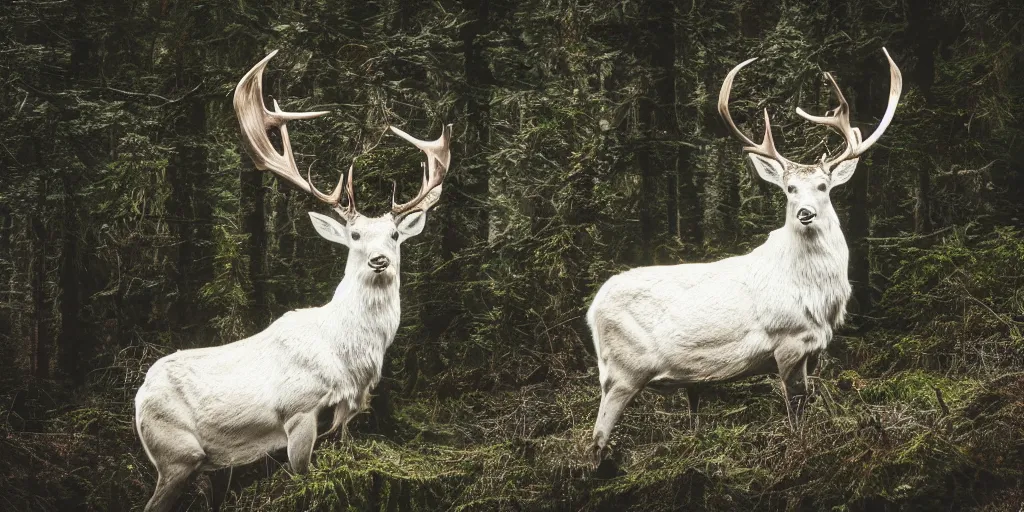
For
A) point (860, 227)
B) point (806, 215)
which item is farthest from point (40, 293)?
point (860, 227)

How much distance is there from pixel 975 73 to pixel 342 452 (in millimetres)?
6825

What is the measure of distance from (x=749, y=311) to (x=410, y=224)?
2323 mm

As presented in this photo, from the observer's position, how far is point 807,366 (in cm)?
756

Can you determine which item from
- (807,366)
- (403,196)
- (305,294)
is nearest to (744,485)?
(807,366)

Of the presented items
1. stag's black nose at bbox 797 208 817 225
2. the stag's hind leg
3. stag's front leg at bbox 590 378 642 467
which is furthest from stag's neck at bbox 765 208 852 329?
the stag's hind leg

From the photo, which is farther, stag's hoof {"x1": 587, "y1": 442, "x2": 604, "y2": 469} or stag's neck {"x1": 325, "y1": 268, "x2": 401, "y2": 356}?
stag's hoof {"x1": 587, "y1": 442, "x2": 604, "y2": 469}

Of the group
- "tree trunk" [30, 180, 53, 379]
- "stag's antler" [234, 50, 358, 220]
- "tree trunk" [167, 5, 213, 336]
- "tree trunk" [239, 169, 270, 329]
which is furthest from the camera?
"tree trunk" [167, 5, 213, 336]

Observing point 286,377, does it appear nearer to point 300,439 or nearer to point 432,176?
Answer: point 300,439

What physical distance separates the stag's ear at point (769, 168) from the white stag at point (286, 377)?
230cm

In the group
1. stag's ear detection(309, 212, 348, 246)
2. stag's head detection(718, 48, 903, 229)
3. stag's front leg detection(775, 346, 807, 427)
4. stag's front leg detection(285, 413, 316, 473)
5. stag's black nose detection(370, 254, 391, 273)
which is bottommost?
stag's front leg detection(285, 413, 316, 473)

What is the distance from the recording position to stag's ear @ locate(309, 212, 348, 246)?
765cm

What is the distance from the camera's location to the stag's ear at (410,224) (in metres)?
7.69

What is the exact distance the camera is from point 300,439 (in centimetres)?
733

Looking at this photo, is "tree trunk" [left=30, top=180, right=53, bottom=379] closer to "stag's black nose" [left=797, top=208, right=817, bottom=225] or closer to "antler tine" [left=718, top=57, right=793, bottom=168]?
"antler tine" [left=718, top=57, right=793, bottom=168]
